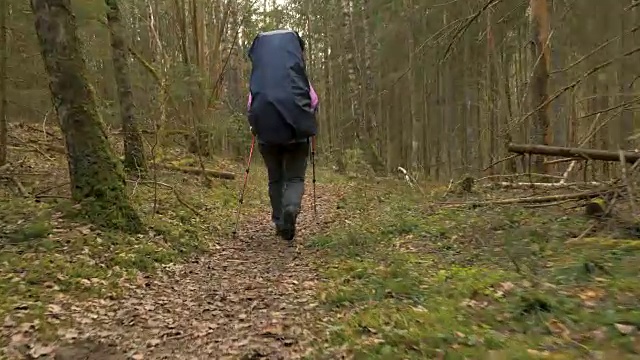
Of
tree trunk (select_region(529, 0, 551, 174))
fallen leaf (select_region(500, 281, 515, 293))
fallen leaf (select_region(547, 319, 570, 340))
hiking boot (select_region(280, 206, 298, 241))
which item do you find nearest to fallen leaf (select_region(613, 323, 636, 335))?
fallen leaf (select_region(547, 319, 570, 340))

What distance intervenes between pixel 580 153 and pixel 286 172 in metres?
3.76

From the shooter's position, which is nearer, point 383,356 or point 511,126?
point 383,356

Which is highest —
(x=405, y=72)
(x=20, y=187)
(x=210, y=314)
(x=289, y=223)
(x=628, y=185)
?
(x=405, y=72)

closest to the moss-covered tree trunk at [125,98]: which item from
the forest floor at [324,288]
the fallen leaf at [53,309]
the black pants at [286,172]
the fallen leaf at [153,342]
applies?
the forest floor at [324,288]

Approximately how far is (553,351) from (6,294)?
12.2ft

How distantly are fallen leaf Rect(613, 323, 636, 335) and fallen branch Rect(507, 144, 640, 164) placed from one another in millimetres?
3230

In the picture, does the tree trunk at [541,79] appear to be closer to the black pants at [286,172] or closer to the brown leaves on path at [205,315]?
the black pants at [286,172]

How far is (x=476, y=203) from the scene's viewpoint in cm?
759

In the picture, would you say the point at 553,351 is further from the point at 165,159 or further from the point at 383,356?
the point at 165,159

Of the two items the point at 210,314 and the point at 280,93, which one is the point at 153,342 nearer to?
the point at 210,314

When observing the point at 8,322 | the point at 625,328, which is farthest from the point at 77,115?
the point at 625,328

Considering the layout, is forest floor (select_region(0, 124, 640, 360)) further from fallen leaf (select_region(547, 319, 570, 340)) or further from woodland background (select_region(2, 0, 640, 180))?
woodland background (select_region(2, 0, 640, 180))

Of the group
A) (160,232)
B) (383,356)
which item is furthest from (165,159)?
(383,356)

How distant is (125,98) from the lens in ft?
30.7
